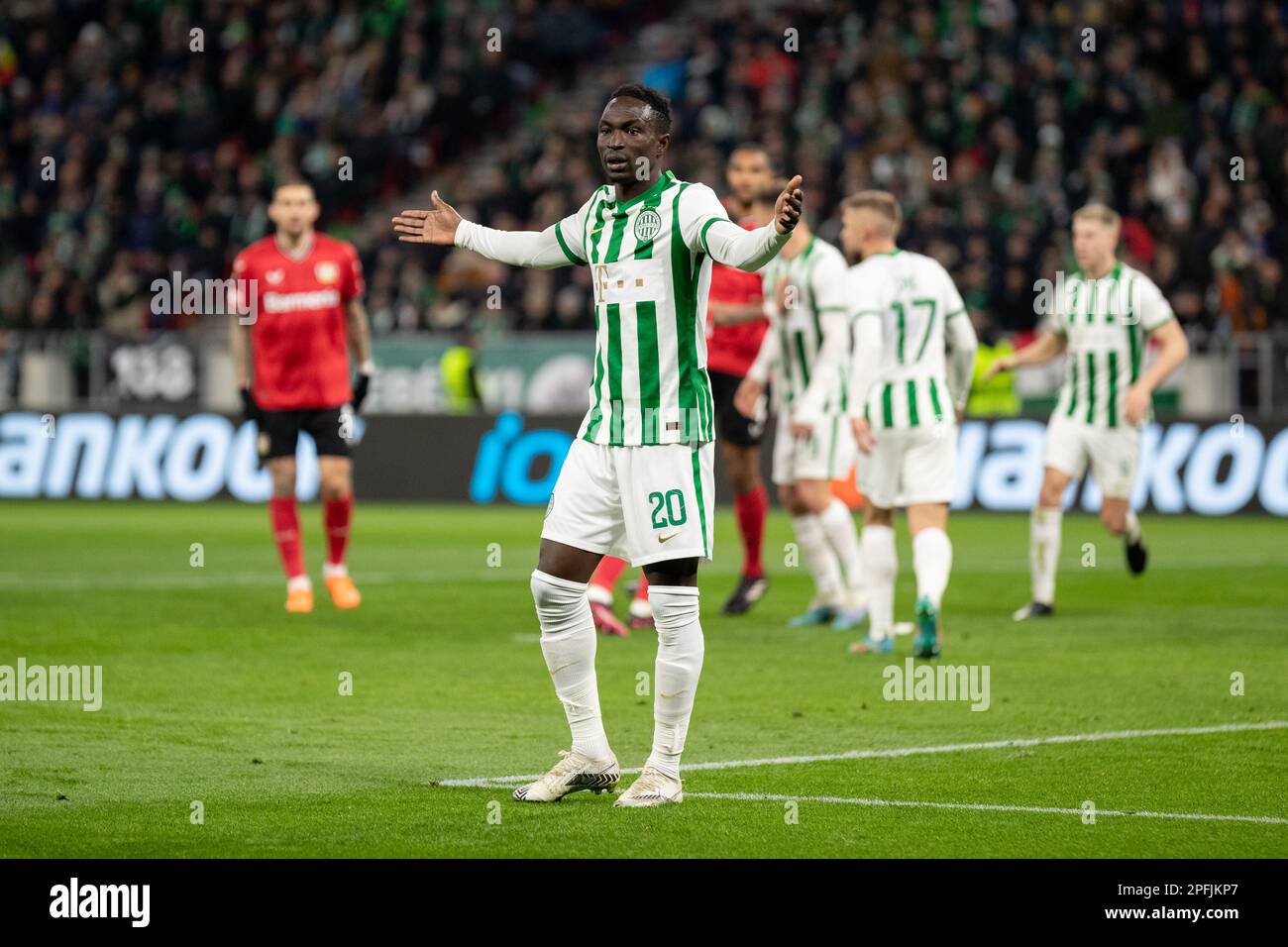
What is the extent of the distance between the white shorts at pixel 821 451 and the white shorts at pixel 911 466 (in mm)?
1270

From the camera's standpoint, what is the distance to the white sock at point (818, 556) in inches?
476

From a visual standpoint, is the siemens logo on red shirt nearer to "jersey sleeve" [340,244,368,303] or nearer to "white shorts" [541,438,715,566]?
"jersey sleeve" [340,244,368,303]

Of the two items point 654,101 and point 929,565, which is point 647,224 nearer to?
point 654,101

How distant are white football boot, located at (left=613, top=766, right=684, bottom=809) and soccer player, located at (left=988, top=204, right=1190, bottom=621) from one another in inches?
235

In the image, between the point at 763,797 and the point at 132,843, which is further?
the point at 763,797

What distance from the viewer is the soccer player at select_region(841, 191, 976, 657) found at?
10352 mm

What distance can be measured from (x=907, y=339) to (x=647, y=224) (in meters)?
4.07

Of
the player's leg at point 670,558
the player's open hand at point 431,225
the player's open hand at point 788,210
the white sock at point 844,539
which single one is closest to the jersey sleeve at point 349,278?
the white sock at point 844,539

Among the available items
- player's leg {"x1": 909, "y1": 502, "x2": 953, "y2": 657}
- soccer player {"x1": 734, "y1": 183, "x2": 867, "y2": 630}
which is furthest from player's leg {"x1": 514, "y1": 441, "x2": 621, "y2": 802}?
soccer player {"x1": 734, "y1": 183, "x2": 867, "y2": 630}

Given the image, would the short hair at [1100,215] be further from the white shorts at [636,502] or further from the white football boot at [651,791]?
the white football boot at [651,791]

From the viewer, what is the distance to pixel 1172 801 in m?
6.57

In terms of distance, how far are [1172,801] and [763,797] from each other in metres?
1.29

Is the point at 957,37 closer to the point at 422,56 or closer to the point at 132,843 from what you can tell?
the point at 422,56
